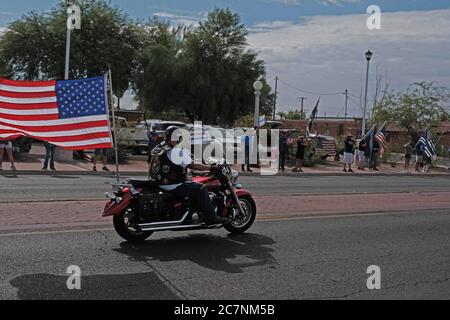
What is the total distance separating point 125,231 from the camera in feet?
26.7

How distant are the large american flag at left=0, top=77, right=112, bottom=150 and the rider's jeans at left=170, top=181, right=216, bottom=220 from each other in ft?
4.93

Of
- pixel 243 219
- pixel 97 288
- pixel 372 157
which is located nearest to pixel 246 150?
pixel 372 157

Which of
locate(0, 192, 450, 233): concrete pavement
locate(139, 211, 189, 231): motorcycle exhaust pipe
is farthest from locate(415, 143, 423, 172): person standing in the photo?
locate(139, 211, 189, 231): motorcycle exhaust pipe

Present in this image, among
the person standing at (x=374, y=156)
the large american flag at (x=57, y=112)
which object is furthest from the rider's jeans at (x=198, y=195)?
the person standing at (x=374, y=156)

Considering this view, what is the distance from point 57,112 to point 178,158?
190cm

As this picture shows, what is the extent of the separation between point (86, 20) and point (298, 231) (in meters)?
28.2

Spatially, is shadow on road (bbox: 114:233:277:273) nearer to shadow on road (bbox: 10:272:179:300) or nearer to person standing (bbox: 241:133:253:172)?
shadow on road (bbox: 10:272:179:300)

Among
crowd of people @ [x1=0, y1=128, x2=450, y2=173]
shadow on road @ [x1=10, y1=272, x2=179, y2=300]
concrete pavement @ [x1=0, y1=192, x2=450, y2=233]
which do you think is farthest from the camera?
crowd of people @ [x1=0, y1=128, x2=450, y2=173]

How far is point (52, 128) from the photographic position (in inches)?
271

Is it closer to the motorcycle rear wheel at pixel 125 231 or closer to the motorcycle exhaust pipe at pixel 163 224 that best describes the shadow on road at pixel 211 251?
the motorcycle rear wheel at pixel 125 231

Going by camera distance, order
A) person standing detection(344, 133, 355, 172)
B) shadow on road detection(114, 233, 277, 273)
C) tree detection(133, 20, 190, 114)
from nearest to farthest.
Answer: shadow on road detection(114, 233, 277, 273)
person standing detection(344, 133, 355, 172)
tree detection(133, 20, 190, 114)

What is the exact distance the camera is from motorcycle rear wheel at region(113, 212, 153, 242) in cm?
811
